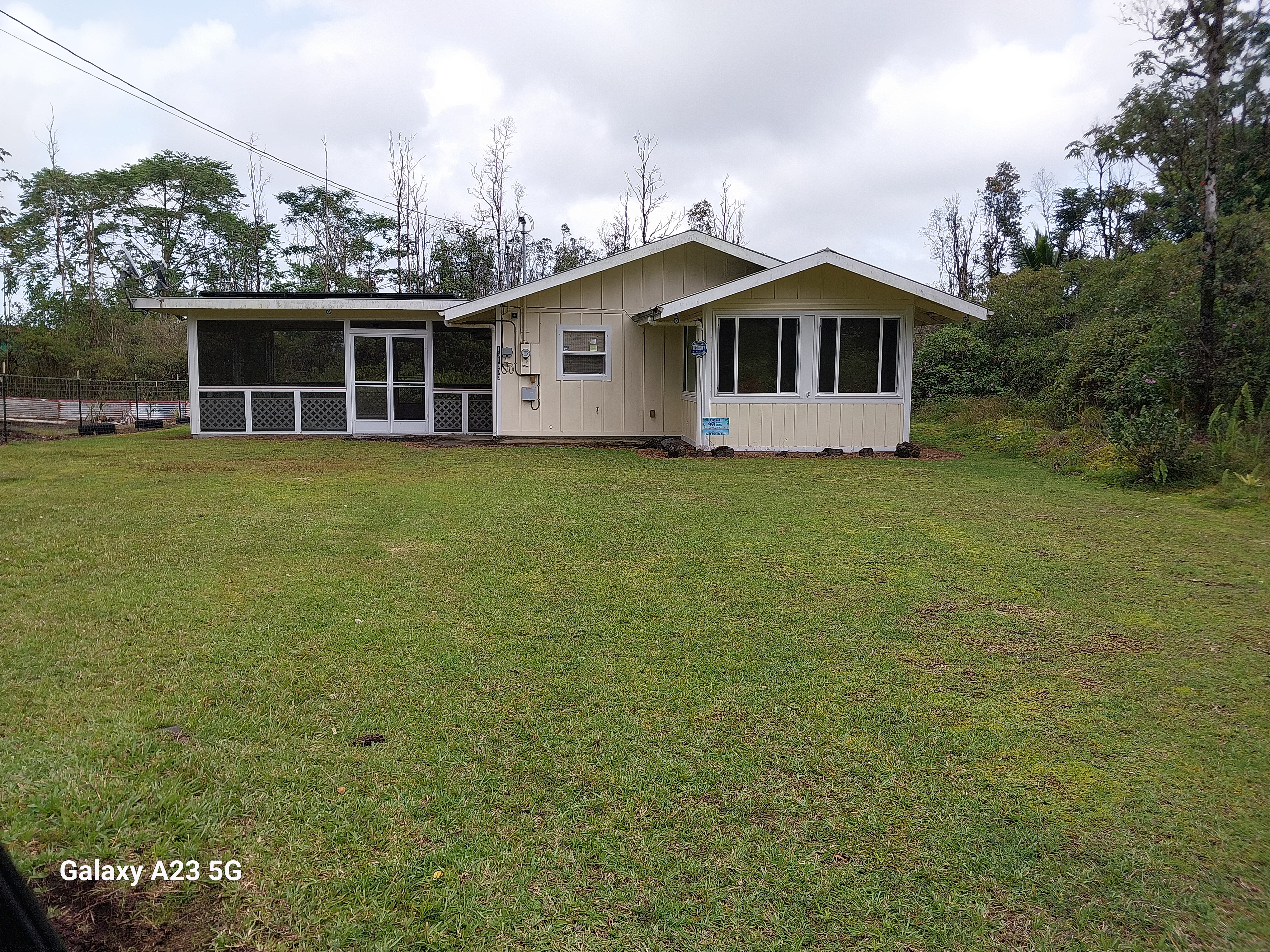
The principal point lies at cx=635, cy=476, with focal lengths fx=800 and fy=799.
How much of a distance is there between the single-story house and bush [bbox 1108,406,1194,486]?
3.64 meters

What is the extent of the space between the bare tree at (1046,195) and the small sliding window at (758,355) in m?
26.6

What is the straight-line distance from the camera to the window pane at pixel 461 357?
15.8m

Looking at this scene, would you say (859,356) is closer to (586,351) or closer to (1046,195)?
(586,351)

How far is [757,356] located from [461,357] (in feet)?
19.8

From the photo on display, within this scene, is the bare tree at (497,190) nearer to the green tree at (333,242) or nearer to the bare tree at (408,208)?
the bare tree at (408,208)

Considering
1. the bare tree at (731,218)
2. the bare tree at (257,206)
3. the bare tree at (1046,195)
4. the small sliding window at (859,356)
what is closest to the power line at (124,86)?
the small sliding window at (859,356)

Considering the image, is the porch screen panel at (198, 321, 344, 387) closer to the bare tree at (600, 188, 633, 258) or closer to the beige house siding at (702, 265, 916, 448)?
the beige house siding at (702, 265, 916, 448)

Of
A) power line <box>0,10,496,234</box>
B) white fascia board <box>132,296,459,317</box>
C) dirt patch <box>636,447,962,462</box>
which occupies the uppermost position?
power line <box>0,10,496,234</box>

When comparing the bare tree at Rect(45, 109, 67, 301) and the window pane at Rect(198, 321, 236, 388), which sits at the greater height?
the bare tree at Rect(45, 109, 67, 301)

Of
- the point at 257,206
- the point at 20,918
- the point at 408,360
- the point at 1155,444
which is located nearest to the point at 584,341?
the point at 408,360

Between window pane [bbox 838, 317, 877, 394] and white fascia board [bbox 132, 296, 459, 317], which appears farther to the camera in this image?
white fascia board [bbox 132, 296, 459, 317]

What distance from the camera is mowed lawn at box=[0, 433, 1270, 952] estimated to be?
2.13m

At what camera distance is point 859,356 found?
13.7 metres

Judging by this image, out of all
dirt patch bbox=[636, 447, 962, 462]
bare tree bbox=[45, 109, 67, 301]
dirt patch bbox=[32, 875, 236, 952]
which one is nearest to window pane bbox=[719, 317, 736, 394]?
dirt patch bbox=[636, 447, 962, 462]
